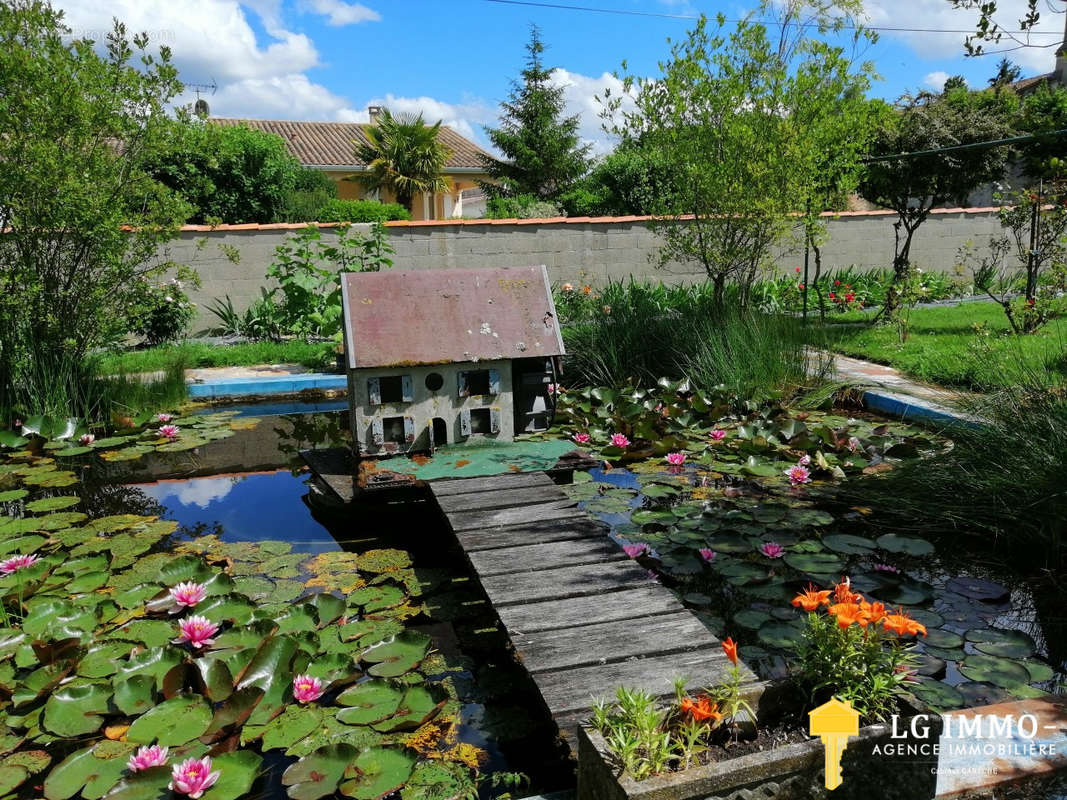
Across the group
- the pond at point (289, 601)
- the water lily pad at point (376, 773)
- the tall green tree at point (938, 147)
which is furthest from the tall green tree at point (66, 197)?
the tall green tree at point (938, 147)

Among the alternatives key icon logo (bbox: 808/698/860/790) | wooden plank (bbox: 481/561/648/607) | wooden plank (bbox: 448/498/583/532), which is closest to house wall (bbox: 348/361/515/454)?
wooden plank (bbox: 448/498/583/532)

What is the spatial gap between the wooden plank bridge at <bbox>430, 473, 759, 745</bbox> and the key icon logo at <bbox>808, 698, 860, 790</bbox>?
192 millimetres

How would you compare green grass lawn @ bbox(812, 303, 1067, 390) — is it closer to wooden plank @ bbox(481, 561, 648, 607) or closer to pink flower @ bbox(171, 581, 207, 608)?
wooden plank @ bbox(481, 561, 648, 607)

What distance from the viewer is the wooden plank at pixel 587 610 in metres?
2.69

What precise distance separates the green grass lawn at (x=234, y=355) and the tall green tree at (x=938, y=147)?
19.8 feet

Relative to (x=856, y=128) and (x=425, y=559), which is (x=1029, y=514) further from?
(x=856, y=128)

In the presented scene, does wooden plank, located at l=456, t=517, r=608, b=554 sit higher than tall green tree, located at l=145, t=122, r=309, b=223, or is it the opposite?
tall green tree, located at l=145, t=122, r=309, b=223

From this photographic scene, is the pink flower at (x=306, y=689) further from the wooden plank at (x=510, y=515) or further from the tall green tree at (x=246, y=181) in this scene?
the tall green tree at (x=246, y=181)

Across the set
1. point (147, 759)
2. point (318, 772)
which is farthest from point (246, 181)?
point (318, 772)

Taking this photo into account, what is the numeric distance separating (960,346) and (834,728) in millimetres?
6372

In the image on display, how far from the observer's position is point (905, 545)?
11.7 feet

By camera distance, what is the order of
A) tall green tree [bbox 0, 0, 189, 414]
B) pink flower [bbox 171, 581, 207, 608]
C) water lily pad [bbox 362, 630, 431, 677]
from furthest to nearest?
tall green tree [bbox 0, 0, 189, 414] < pink flower [bbox 171, 581, 207, 608] < water lily pad [bbox 362, 630, 431, 677]

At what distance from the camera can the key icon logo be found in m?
1.75

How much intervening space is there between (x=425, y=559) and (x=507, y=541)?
62 cm
